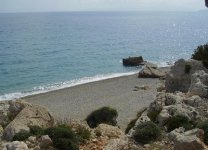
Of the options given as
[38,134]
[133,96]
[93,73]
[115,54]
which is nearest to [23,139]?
[38,134]

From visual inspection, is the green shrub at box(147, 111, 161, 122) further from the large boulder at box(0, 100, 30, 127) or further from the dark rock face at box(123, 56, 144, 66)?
the dark rock face at box(123, 56, 144, 66)

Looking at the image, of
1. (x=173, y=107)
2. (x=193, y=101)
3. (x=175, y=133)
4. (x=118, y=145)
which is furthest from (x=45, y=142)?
(x=193, y=101)

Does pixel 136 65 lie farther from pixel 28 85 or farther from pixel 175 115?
pixel 175 115

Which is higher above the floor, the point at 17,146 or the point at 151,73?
the point at 17,146

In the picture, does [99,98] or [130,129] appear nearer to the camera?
[130,129]

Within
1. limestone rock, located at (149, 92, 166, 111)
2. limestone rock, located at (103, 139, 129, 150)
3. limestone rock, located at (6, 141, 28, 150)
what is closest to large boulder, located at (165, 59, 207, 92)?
limestone rock, located at (149, 92, 166, 111)

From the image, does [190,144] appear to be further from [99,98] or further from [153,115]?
[99,98]

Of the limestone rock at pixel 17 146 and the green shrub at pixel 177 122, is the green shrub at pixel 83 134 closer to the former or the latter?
the limestone rock at pixel 17 146

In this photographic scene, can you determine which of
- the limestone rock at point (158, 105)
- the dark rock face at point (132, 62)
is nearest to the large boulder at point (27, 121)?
the limestone rock at point (158, 105)

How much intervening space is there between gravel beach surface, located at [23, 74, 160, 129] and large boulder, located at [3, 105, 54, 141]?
28.5ft

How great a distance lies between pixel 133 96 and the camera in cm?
4297

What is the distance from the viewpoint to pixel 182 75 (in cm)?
2897

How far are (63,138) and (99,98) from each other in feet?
90.5

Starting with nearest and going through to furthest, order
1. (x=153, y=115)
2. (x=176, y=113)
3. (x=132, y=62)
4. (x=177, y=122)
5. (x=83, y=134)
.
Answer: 1. (x=83, y=134)
2. (x=177, y=122)
3. (x=176, y=113)
4. (x=153, y=115)
5. (x=132, y=62)
